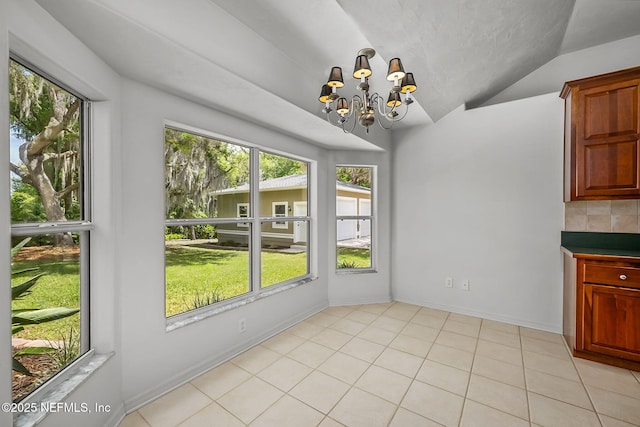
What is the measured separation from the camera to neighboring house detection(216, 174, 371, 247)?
108 inches

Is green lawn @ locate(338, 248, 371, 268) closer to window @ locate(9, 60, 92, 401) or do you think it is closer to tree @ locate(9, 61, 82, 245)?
window @ locate(9, 60, 92, 401)

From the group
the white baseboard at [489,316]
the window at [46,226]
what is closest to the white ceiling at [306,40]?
the window at [46,226]

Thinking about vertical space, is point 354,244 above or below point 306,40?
below

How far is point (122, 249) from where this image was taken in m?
1.82

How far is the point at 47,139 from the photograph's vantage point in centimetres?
144

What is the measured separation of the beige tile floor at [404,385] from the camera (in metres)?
1.79

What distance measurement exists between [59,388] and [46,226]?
0.82 m

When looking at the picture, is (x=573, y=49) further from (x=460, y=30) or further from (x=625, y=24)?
(x=460, y=30)

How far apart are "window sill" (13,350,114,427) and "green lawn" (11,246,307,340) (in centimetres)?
20

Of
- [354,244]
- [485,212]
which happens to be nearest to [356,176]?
[354,244]

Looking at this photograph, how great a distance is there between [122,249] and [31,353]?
657 millimetres

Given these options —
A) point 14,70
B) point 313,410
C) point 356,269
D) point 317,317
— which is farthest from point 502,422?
point 14,70

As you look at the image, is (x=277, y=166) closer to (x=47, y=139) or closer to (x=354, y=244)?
(x=354, y=244)

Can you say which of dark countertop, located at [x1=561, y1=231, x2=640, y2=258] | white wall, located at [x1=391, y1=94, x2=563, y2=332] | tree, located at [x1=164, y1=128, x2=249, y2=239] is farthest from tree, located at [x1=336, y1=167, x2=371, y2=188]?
dark countertop, located at [x1=561, y1=231, x2=640, y2=258]
